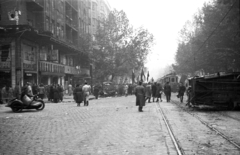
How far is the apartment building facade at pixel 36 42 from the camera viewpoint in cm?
2612

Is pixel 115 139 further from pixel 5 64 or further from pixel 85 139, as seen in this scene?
pixel 5 64

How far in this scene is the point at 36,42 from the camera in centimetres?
3050

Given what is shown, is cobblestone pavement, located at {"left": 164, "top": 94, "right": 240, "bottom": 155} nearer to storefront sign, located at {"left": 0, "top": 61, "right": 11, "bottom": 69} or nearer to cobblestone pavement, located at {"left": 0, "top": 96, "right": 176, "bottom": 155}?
cobblestone pavement, located at {"left": 0, "top": 96, "right": 176, "bottom": 155}

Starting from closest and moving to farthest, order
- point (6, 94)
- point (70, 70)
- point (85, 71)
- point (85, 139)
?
point (85, 139), point (6, 94), point (70, 70), point (85, 71)

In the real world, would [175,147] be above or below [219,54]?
below

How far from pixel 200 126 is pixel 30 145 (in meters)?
5.48

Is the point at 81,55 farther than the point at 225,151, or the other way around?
the point at 81,55

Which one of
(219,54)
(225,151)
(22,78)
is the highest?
(219,54)

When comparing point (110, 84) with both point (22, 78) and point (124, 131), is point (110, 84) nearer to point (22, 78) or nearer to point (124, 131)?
point (22, 78)

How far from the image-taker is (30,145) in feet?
22.4

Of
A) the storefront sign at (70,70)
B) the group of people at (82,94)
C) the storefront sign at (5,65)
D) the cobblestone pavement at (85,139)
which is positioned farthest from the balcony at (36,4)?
the cobblestone pavement at (85,139)

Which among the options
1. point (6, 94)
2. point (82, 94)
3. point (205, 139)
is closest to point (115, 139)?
point (205, 139)

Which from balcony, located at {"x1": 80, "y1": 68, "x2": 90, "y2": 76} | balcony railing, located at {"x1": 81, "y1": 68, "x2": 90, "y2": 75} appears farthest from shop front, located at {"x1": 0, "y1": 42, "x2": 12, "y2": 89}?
balcony railing, located at {"x1": 81, "y1": 68, "x2": 90, "y2": 75}

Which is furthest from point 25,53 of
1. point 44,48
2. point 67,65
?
point 67,65
